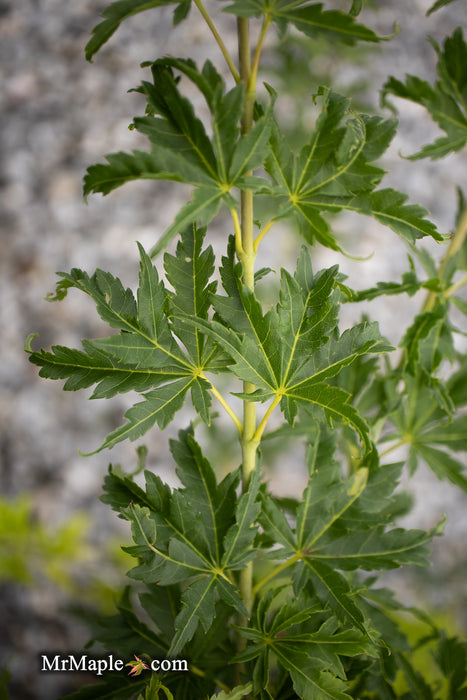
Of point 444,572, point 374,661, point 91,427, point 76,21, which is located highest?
point 76,21

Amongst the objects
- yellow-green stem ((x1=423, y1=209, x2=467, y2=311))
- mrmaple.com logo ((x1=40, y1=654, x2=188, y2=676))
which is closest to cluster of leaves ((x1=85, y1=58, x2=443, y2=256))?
yellow-green stem ((x1=423, y1=209, x2=467, y2=311))

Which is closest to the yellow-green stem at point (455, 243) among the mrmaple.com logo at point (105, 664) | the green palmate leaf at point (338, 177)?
the green palmate leaf at point (338, 177)

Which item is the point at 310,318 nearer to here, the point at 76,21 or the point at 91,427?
the point at 91,427

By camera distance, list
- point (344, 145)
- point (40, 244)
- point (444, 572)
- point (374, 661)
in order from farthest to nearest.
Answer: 1. point (40, 244)
2. point (444, 572)
3. point (374, 661)
4. point (344, 145)

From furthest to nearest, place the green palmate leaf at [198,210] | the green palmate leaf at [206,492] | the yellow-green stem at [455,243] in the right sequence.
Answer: the yellow-green stem at [455,243], the green palmate leaf at [206,492], the green palmate leaf at [198,210]

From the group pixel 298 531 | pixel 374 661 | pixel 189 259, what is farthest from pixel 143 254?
pixel 374 661

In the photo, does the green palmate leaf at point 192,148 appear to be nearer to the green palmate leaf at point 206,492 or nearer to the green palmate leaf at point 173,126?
the green palmate leaf at point 173,126

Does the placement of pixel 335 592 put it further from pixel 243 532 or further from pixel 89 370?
pixel 89 370
